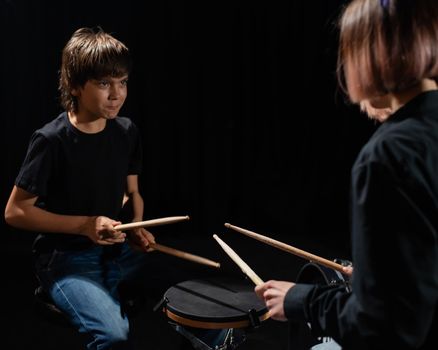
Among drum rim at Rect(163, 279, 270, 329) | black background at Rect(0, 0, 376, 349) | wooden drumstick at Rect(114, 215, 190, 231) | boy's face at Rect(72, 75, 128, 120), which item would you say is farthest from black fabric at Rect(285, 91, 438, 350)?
black background at Rect(0, 0, 376, 349)

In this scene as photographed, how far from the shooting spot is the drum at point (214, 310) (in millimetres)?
1578

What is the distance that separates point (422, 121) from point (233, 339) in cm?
103

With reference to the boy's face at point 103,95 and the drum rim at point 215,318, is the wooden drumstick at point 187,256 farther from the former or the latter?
the boy's face at point 103,95

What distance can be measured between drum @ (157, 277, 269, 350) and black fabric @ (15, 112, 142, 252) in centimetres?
43

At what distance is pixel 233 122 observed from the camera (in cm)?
394

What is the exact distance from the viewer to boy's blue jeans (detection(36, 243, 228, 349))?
164cm

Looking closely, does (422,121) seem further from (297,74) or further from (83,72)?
(297,74)

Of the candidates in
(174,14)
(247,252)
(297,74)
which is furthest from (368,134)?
(174,14)

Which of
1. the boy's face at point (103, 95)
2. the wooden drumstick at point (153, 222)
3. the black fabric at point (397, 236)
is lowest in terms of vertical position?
the wooden drumstick at point (153, 222)

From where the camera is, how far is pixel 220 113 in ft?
12.8

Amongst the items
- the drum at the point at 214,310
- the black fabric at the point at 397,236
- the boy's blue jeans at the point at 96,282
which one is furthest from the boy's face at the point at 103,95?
the black fabric at the point at 397,236

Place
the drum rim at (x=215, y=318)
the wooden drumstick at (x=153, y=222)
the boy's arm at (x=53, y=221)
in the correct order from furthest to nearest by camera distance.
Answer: the boy's arm at (x=53, y=221), the wooden drumstick at (x=153, y=222), the drum rim at (x=215, y=318)

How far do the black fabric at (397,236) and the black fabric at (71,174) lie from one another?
119 cm

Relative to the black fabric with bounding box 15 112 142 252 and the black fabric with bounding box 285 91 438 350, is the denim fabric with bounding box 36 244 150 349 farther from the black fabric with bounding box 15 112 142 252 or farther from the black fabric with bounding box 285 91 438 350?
the black fabric with bounding box 285 91 438 350
